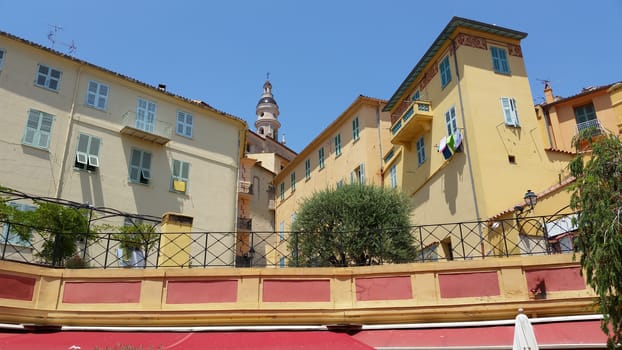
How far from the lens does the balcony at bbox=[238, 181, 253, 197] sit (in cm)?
3391

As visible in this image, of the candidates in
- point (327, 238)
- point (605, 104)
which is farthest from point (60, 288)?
point (605, 104)

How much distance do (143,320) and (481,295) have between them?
6401mm

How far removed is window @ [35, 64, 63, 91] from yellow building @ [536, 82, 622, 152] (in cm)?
2105

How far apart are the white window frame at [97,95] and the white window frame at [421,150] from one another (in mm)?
13746

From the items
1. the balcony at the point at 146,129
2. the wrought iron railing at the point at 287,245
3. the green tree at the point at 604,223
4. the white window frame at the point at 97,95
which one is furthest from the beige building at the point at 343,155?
the green tree at the point at 604,223

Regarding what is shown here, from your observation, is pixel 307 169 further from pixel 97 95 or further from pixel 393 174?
pixel 97 95

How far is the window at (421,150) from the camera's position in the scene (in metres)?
21.5

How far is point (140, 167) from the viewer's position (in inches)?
864

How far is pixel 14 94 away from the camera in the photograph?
19391 mm

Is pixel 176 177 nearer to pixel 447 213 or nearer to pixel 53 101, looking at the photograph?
pixel 53 101

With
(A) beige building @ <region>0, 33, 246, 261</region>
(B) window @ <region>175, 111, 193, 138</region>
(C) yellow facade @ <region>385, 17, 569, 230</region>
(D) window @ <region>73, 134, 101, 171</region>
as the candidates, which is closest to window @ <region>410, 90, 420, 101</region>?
(C) yellow facade @ <region>385, 17, 569, 230</region>

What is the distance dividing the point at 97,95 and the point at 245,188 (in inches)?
553

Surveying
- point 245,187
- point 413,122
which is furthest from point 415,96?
point 245,187

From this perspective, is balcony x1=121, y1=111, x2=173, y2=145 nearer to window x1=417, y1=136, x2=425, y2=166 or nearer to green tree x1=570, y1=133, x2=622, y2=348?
window x1=417, y1=136, x2=425, y2=166
